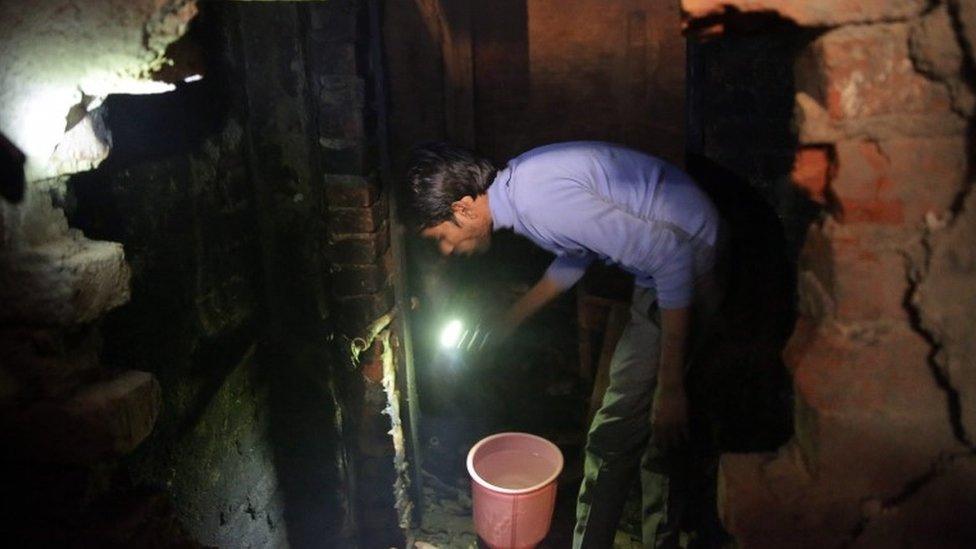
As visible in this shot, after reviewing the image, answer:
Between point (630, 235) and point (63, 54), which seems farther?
point (630, 235)

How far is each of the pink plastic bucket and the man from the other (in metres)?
0.16

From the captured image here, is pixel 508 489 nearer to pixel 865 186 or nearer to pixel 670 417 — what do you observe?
pixel 670 417

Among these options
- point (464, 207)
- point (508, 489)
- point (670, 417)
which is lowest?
point (508, 489)

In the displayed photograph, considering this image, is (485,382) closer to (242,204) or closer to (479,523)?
(479,523)

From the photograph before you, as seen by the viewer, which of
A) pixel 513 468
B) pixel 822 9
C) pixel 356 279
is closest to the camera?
pixel 822 9

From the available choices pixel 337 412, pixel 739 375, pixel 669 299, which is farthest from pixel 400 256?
pixel 739 375

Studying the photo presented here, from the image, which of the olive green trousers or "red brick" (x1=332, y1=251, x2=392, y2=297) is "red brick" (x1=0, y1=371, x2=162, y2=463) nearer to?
"red brick" (x1=332, y1=251, x2=392, y2=297)

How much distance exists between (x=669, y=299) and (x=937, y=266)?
1.14 meters

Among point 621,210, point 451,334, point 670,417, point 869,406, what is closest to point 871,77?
point 869,406

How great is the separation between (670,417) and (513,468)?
2.59ft

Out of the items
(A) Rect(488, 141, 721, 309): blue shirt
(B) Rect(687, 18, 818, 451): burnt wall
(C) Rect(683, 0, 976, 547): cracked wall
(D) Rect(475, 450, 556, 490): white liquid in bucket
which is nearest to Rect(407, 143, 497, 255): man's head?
(A) Rect(488, 141, 721, 309): blue shirt

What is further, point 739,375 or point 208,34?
point 739,375

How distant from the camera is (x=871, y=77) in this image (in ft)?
3.17

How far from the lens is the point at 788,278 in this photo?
254 cm
